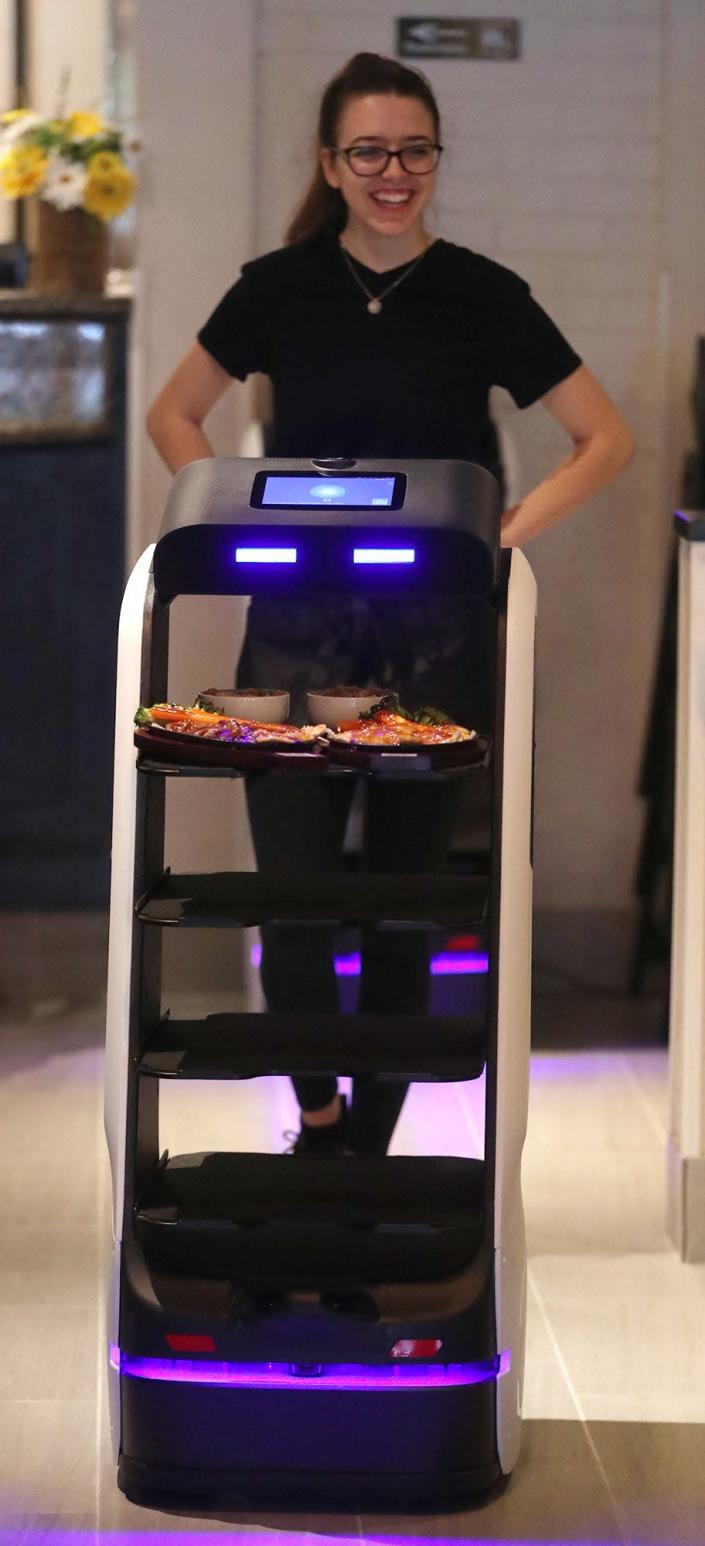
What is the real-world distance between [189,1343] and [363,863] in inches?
26.6

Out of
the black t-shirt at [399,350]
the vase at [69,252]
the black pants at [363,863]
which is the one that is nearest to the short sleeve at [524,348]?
the black t-shirt at [399,350]

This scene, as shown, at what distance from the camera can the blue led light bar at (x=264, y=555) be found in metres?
1.82

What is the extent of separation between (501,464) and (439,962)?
0.99 meters

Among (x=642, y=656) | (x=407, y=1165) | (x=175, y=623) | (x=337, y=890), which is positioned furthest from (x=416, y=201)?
(x=642, y=656)

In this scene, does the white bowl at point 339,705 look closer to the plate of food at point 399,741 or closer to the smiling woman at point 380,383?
the plate of food at point 399,741

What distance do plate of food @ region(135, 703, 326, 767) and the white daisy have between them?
2873 millimetres

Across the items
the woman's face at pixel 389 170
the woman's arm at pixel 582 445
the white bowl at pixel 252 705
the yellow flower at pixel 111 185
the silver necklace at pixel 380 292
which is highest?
the yellow flower at pixel 111 185

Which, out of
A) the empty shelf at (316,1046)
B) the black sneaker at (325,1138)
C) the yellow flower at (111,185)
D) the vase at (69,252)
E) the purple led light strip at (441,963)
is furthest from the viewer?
the vase at (69,252)

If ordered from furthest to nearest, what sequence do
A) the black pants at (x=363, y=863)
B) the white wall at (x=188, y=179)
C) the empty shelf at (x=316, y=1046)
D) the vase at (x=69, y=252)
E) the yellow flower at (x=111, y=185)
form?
the vase at (x=69, y=252) → the yellow flower at (x=111, y=185) → the white wall at (x=188, y=179) → the black pants at (x=363, y=863) → the empty shelf at (x=316, y=1046)

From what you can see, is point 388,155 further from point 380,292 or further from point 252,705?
point 252,705

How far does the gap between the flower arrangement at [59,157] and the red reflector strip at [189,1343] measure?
9.85 ft

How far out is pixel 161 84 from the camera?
3.96 meters

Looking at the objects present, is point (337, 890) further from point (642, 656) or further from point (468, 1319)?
point (642, 656)

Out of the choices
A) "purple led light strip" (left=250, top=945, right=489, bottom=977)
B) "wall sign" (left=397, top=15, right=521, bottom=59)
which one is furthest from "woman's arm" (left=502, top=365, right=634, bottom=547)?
"wall sign" (left=397, top=15, right=521, bottom=59)
